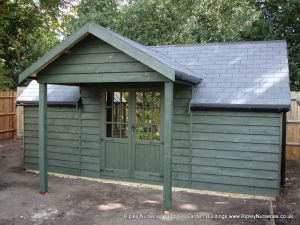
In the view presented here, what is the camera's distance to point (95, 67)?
20.1ft

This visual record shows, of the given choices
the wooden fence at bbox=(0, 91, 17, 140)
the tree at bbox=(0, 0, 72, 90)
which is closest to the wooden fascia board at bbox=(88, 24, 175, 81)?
the wooden fence at bbox=(0, 91, 17, 140)

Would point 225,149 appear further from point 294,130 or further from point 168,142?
point 294,130

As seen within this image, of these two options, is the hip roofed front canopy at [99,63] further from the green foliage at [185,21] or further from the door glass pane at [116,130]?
the green foliage at [185,21]

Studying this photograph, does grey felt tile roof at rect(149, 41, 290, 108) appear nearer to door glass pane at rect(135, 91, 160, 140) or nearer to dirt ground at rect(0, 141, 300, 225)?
door glass pane at rect(135, 91, 160, 140)

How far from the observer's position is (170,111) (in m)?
5.62

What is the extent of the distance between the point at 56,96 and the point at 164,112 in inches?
131

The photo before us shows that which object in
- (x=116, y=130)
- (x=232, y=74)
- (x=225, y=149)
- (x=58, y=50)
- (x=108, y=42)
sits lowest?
(x=225, y=149)

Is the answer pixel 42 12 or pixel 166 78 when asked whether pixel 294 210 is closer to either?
pixel 166 78

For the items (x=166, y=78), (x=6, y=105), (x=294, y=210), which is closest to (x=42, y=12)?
(x=6, y=105)

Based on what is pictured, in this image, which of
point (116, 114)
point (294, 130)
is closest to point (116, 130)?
point (116, 114)

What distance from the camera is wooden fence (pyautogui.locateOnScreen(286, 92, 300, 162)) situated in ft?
33.0

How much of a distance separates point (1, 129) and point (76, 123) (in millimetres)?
7316

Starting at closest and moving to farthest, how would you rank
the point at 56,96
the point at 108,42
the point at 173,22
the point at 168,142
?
the point at 168,142 → the point at 108,42 → the point at 56,96 → the point at 173,22

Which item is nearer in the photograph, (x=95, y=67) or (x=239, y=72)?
(x=95, y=67)
